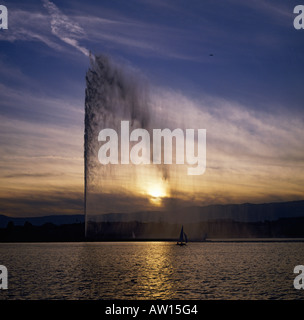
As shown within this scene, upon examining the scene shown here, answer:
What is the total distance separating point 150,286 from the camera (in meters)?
48.9

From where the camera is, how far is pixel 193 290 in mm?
45062
